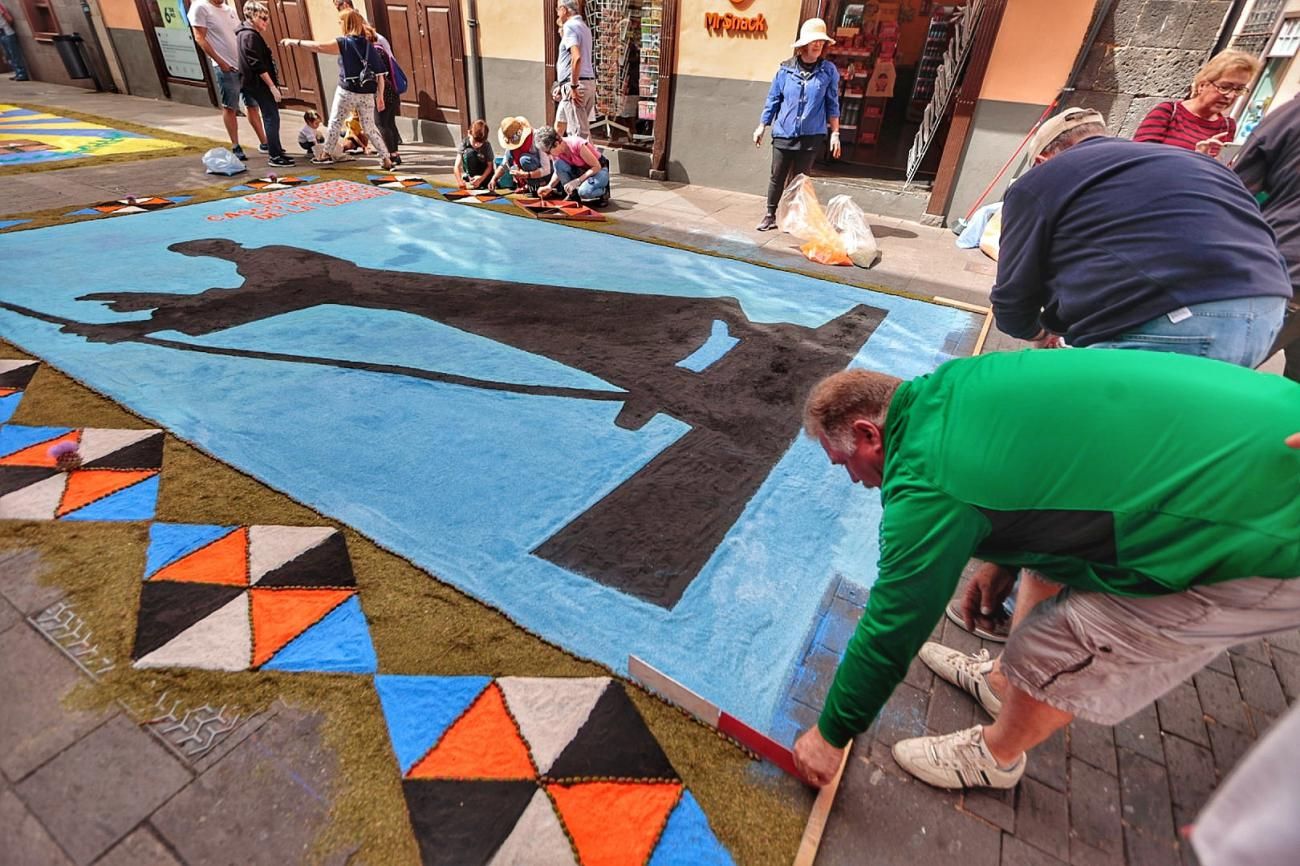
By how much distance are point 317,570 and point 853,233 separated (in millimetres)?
5530

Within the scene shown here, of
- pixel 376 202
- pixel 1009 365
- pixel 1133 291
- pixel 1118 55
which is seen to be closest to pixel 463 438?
pixel 1009 365

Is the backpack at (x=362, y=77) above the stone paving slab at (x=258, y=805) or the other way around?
above

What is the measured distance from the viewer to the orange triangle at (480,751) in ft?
5.72

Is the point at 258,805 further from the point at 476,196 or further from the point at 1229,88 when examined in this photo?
the point at 476,196

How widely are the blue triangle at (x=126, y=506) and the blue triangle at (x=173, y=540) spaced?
0.14 meters

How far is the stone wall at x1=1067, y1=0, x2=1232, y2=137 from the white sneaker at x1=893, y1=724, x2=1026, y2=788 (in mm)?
6733

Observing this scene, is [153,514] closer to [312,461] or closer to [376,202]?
[312,461]

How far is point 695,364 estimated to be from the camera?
13.2 feet

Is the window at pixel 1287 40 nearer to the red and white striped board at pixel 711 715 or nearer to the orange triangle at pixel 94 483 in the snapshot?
the red and white striped board at pixel 711 715

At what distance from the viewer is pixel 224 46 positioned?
7.84 m

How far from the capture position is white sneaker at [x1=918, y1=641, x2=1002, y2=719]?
1996 mm

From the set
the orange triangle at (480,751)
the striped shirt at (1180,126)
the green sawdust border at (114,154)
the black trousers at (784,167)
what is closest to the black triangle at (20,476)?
the orange triangle at (480,751)

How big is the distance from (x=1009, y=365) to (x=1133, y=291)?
111 cm

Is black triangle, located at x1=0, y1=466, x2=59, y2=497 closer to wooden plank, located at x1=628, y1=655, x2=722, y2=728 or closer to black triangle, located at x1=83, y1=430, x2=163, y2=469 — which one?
black triangle, located at x1=83, y1=430, x2=163, y2=469
